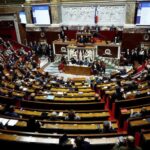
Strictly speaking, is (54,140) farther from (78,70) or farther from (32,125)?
(78,70)

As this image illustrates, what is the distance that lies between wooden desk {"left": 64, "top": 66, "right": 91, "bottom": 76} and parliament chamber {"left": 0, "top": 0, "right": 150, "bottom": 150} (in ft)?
0.29

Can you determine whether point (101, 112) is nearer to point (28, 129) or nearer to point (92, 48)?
point (28, 129)

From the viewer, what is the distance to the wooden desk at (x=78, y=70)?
→ 734 inches

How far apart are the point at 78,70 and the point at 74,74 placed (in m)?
0.55

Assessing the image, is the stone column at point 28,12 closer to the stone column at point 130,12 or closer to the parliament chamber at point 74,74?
the parliament chamber at point 74,74

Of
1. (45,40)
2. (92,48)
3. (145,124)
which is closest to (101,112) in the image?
(145,124)

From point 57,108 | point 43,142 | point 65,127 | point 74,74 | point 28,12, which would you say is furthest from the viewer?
point 28,12

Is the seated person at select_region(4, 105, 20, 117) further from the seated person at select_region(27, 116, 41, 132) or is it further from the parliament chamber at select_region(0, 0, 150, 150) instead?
the seated person at select_region(27, 116, 41, 132)

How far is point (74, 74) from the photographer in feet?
62.7

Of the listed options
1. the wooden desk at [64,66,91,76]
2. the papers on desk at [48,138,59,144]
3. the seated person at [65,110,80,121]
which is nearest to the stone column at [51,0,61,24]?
the wooden desk at [64,66,91,76]

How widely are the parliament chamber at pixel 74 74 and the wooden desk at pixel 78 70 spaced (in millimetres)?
89

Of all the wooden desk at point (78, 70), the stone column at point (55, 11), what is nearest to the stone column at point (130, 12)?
the wooden desk at point (78, 70)

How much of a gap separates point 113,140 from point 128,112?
2565 mm

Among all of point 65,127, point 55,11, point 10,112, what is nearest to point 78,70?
point 55,11
